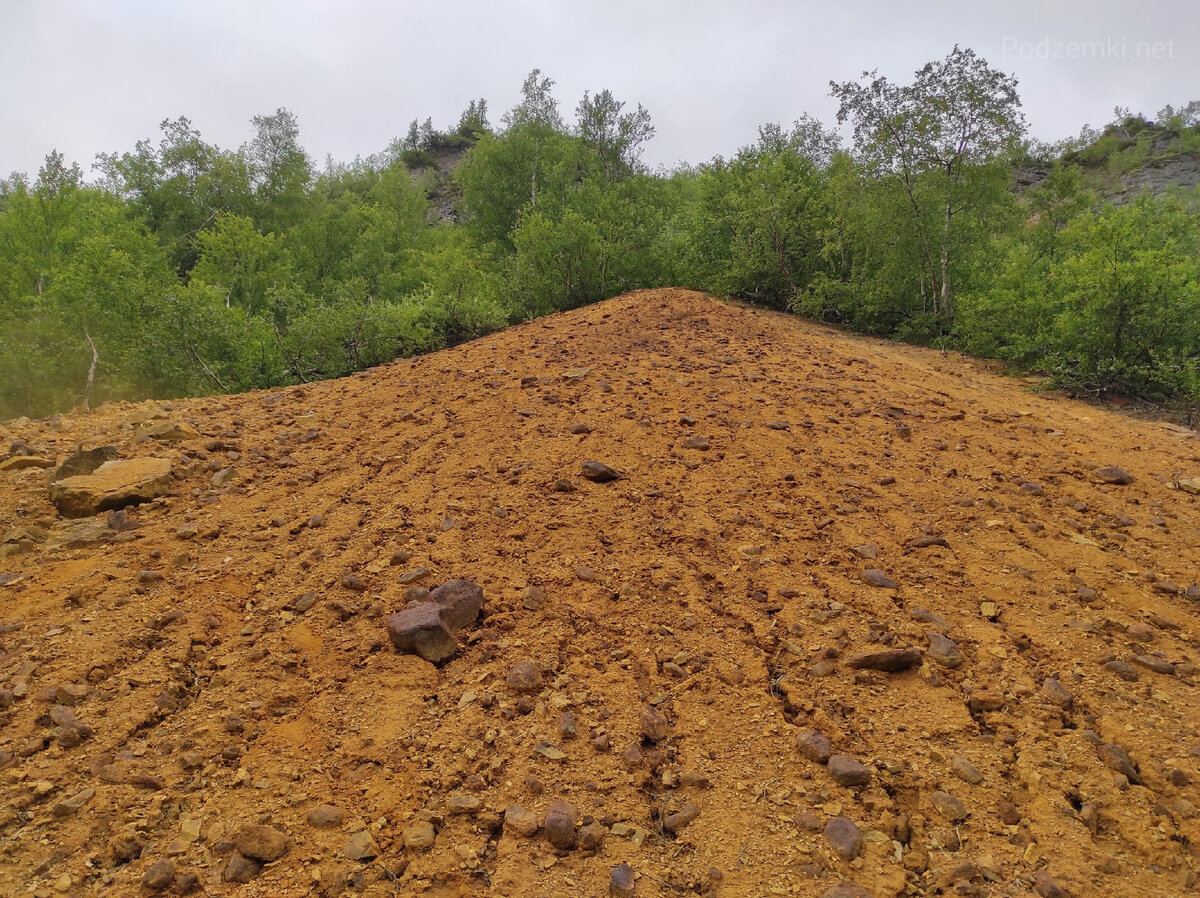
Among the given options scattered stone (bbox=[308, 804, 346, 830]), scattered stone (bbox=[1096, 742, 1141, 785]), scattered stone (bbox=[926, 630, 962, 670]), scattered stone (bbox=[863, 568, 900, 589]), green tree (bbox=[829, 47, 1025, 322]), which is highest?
green tree (bbox=[829, 47, 1025, 322])

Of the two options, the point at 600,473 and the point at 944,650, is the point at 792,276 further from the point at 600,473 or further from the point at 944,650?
the point at 944,650

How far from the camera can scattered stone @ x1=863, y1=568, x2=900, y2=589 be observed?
2.59 m

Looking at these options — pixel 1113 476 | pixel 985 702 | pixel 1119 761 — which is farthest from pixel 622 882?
pixel 1113 476

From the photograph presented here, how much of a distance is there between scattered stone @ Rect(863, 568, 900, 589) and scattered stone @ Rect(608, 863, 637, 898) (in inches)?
64.2

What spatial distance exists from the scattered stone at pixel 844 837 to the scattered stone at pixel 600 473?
199 cm

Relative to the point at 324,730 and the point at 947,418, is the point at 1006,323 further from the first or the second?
the point at 324,730

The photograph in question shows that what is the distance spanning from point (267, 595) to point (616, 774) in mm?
1798

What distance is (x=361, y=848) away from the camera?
162 cm

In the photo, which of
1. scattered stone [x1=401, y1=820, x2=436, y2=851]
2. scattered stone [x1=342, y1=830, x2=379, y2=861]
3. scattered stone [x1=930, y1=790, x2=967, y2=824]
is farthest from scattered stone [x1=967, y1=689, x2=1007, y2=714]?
scattered stone [x1=342, y1=830, x2=379, y2=861]

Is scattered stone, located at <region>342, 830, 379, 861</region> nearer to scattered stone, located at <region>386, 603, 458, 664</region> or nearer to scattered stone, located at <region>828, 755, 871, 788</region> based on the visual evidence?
scattered stone, located at <region>386, 603, 458, 664</region>

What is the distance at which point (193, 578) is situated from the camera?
269cm

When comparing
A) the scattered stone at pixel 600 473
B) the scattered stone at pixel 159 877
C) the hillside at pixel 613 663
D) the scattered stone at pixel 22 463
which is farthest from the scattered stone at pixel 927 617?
the scattered stone at pixel 22 463

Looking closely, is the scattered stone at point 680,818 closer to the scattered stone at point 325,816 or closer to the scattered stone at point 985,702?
the scattered stone at point 325,816

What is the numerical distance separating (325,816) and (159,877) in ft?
1.30
